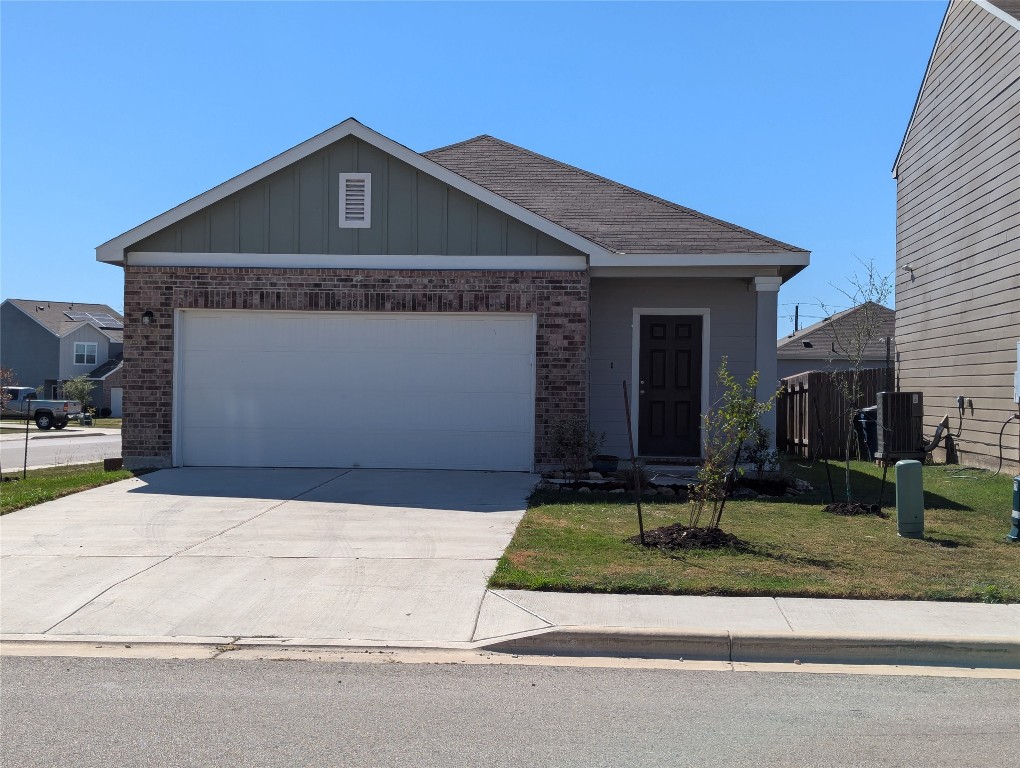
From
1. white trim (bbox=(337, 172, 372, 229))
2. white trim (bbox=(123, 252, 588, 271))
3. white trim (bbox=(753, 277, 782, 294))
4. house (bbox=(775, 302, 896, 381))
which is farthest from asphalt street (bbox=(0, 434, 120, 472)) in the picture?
house (bbox=(775, 302, 896, 381))

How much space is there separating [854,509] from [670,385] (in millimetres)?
4795

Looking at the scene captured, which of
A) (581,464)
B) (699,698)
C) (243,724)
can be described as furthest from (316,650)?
(581,464)

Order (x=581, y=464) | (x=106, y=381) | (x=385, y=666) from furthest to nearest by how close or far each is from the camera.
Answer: (x=106, y=381) → (x=581, y=464) → (x=385, y=666)

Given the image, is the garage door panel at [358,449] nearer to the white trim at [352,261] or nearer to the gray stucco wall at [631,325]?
the gray stucco wall at [631,325]

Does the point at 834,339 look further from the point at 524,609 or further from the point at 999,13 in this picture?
the point at 524,609

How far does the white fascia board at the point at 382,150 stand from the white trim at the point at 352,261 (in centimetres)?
38

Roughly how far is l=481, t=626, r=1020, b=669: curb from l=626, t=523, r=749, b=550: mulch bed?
235cm

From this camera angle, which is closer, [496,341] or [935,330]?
[496,341]

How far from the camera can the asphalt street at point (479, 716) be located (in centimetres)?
427

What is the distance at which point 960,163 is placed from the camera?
621 inches

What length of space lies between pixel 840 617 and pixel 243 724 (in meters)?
3.87

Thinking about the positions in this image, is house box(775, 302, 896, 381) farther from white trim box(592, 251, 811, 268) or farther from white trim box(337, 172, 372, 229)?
white trim box(337, 172, 372, 229)

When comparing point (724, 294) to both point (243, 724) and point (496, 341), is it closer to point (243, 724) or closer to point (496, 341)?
point (496, 341)

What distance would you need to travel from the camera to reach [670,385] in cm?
1466
